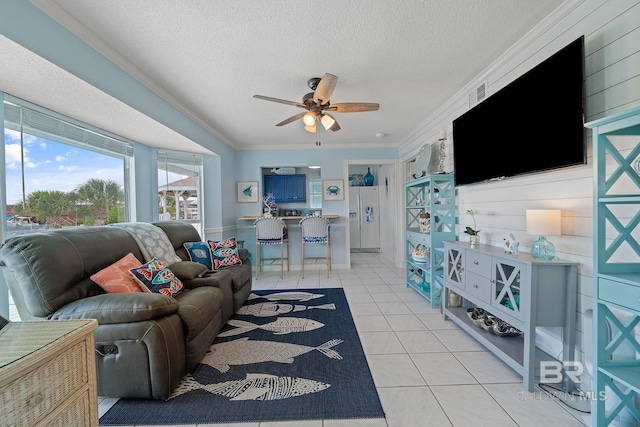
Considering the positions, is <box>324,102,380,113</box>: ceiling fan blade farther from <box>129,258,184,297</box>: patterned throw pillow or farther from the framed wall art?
the framed wall art

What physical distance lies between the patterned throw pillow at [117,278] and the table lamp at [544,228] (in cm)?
280

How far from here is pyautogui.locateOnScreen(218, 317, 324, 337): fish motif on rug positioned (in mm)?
2457

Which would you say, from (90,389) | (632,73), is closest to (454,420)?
(90,389)

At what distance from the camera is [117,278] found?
72.8 inches

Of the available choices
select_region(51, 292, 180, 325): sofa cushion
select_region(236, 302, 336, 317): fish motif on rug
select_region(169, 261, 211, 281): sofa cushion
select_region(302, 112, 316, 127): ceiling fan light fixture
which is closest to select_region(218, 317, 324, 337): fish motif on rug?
select_region(236, 302, 336, 317): fish motif on rug

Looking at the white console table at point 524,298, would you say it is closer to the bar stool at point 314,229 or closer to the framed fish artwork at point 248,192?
the bar stool at point 314,229

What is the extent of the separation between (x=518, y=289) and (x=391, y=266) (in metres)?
3.50

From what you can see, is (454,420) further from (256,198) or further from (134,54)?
(256,198)

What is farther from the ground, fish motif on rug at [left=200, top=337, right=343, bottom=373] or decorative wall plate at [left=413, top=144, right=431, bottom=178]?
decorative wall plate at [left=413, top=144, right=431, bottom=178]

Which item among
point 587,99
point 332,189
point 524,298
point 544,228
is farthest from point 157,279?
point 332,189

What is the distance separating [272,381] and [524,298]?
1730 mm

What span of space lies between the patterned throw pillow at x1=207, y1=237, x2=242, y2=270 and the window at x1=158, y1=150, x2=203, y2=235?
1.23m

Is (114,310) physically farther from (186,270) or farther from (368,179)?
(368,179)

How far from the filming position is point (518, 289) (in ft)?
5.70
